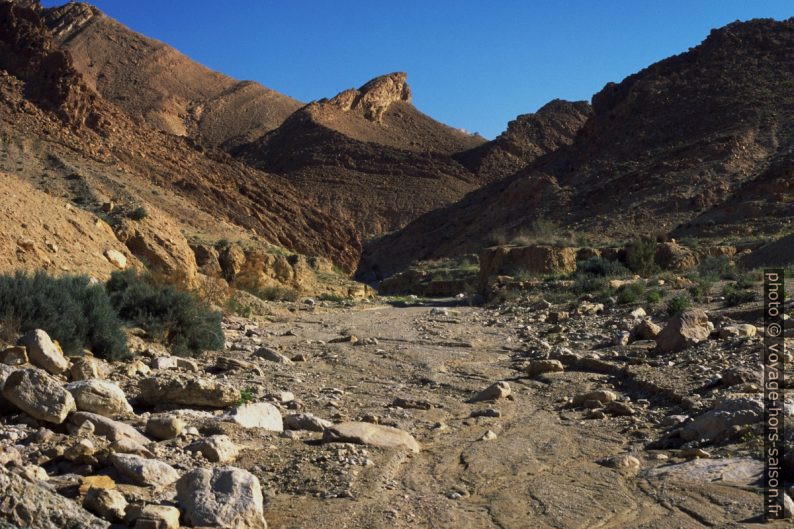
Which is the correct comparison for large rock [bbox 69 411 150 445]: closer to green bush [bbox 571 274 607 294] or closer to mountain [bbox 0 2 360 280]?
mountain [bbox 0 2 360 280]

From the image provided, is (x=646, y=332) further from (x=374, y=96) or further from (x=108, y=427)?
(x=374, y=96)

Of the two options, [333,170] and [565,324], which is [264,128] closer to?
[333,170]

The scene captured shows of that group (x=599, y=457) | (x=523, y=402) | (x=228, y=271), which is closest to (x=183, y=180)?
(x=228, y=271)

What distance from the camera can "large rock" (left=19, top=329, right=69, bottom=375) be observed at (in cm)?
706

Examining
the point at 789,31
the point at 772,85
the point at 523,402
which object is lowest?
the point at 523,402

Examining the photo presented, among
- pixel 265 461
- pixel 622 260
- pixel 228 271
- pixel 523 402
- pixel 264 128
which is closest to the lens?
pixel 265 461

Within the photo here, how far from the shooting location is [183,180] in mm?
37938

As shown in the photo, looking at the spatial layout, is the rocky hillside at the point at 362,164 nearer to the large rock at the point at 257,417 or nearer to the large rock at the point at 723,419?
the large rock at the point at 257,417

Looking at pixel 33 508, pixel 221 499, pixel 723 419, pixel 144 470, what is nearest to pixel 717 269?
pixel 723 419

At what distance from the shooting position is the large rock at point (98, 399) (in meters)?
5.88

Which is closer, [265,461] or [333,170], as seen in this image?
[265,461]

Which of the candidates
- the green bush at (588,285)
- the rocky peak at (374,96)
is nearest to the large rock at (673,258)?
the green bush at (588,285)

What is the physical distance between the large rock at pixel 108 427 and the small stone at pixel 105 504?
1.11 meters

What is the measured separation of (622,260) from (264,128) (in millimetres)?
70972
